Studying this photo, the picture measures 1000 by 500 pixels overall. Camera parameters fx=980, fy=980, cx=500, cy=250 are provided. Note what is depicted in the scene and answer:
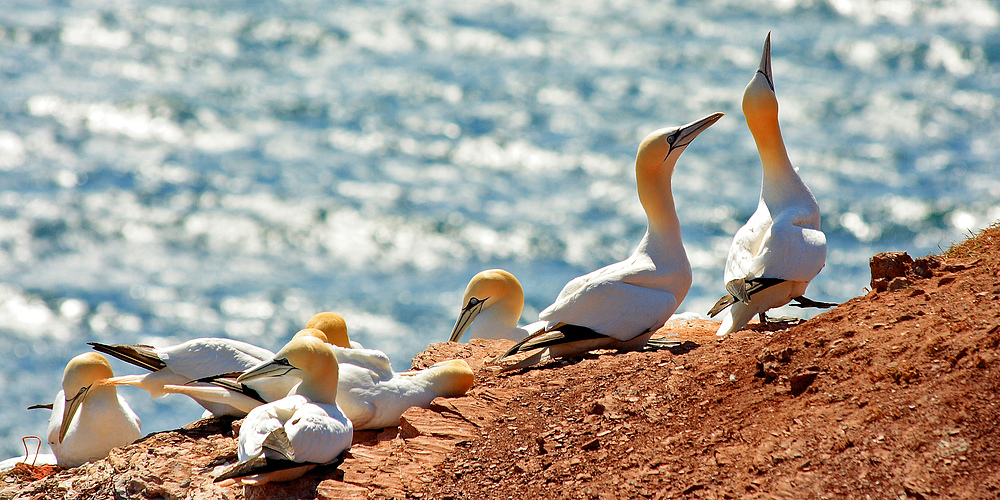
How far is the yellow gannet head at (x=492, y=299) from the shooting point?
8.77 m

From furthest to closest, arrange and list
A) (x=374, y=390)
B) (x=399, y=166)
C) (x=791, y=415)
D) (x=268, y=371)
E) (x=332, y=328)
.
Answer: (x=399, y=166)
(x=332, y=328)
(x=374, y=390)
(x=268, y=371)
(x=791, y=415)

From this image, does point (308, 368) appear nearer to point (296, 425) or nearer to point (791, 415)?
point (296, 425)

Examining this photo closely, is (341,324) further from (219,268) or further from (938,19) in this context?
(938,19)

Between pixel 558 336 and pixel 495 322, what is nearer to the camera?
pixel 558 336

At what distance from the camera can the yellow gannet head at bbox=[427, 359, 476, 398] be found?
6.34 m

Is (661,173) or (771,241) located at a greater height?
(661,173)


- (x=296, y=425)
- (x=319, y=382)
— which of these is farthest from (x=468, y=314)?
(x=296, y=425)

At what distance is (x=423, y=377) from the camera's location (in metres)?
6.36

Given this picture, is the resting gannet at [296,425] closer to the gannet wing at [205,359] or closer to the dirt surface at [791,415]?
the dirt surface at [791,415]

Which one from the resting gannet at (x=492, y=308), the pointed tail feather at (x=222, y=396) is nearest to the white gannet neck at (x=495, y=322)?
the resting gannet at (x=492, y=308)

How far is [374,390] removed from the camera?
617cm

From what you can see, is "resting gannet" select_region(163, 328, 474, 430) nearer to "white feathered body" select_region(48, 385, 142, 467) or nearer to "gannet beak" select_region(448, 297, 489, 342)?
"white feathered body" select_region(48, 385, 142, 467)

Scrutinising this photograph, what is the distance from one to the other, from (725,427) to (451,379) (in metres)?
1.89

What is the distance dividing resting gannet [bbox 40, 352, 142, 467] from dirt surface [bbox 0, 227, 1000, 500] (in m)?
0.30
